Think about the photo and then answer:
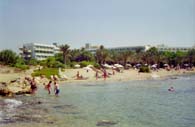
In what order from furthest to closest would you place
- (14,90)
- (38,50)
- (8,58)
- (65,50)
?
(38,50) → (65,50) → (8,58) → (14,90)

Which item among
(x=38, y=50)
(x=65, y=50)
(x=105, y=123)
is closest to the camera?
(x=105, y=123)

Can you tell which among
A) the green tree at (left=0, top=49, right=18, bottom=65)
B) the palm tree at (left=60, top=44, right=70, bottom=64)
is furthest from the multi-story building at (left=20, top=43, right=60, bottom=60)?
the green tree at (left=0, top=49, right=18, bottom=65)

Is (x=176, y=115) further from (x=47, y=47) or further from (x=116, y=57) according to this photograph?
(x=47, y=47)

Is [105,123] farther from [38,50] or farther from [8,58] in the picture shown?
[38,50]

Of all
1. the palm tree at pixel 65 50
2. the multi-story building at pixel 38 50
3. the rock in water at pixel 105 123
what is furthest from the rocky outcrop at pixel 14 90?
the multi-story building at pixel 38 50

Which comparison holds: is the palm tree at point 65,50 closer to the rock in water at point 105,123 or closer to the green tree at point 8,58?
the green tree at point 8,58

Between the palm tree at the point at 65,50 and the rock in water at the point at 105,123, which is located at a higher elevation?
the palm tree at the point at 65,50

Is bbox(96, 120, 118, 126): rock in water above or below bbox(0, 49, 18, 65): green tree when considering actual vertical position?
below

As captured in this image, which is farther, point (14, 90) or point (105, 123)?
point (14, 90)

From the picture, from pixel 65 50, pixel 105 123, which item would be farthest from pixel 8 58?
pixel 105 123

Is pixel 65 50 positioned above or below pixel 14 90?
above

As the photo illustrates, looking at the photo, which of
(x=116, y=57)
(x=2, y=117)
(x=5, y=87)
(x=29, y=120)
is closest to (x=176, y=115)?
(x=29, y=120)

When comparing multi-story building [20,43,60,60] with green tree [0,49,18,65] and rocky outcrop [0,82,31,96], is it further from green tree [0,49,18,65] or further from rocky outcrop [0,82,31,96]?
rocky outcrop [0,82,31,96]

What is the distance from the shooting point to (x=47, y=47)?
154 m
